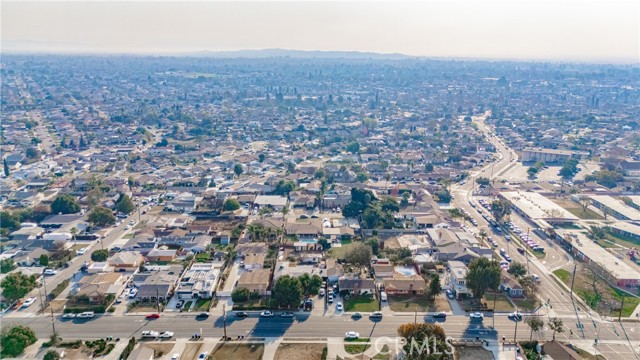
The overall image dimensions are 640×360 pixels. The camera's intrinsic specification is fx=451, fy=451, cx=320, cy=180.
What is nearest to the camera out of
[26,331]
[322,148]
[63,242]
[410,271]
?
[26,331]

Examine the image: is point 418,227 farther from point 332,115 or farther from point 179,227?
point 332,115

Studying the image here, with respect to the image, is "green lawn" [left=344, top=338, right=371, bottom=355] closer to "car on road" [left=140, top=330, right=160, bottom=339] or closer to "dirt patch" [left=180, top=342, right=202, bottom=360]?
"dirt patch" [left=180, top=342, right=202, bottom=360]

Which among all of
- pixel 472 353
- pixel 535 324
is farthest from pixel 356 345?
pixel 535 324

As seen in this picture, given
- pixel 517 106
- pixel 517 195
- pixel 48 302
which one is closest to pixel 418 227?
pixel 517 195

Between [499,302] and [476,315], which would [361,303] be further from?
[499,302]

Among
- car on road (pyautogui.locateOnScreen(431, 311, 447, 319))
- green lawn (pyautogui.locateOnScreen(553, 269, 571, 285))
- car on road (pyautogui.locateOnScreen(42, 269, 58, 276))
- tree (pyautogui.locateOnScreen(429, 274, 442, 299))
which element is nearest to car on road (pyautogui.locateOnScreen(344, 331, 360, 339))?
car on road (pyautogui.locateOnScreen(431, 311, 447, 319))
